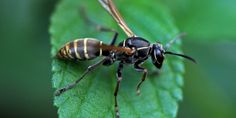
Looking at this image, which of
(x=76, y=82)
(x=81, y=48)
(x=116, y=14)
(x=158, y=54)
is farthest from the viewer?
(x=116, y=14)

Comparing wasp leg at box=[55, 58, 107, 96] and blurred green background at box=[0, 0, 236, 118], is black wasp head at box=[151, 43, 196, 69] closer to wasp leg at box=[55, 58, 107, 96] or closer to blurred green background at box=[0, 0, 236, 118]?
wasp leg at box=[55, 58, 107, 96]

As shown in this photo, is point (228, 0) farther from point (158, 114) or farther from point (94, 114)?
point (94, 114)

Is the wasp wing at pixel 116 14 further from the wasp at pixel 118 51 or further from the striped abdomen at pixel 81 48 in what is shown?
the striped abdomen at pixel 81 48

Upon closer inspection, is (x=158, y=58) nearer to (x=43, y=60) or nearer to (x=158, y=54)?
(x=158, y=54)

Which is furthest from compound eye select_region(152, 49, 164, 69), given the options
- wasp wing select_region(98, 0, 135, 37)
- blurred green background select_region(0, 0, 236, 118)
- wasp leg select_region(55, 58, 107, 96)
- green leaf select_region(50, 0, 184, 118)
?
blurred green background select_region(0, 0, 236, 118)

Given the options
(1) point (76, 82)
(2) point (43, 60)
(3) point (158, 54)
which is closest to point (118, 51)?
(3) point (158, 54)

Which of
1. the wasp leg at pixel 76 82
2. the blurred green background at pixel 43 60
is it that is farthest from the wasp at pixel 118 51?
the blurred green background at pixel 43 60

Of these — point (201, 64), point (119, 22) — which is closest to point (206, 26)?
point (201, 64)
